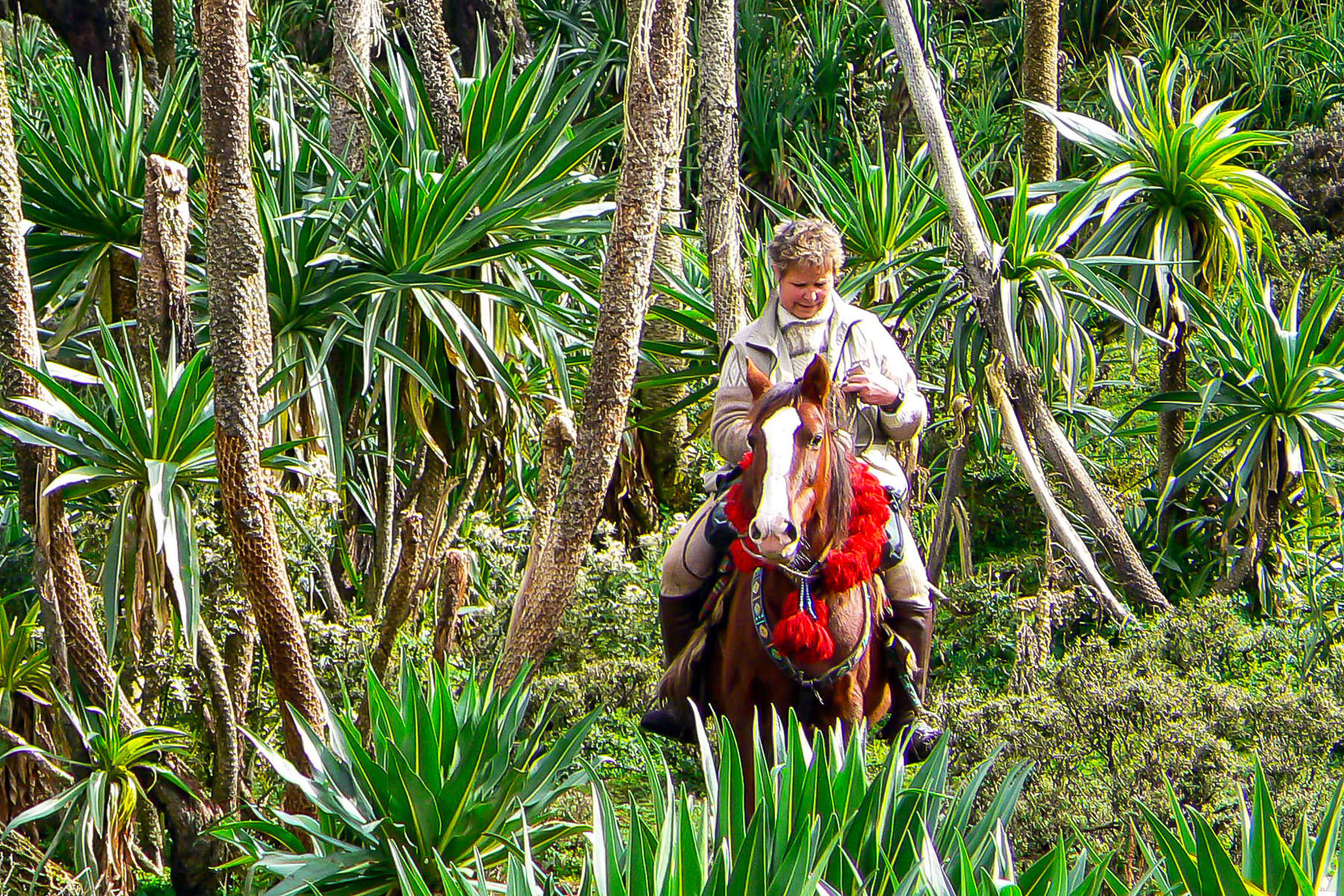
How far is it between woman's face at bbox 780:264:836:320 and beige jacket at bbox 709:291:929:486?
0.26 feet

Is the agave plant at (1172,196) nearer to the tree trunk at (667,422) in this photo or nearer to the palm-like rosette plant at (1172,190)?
the palm-like rosette plant at (1172,190)

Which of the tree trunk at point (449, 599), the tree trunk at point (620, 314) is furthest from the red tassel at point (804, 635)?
the tree trunk at point (449, 599)

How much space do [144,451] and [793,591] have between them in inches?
92.9

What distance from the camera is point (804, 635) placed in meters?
3.86

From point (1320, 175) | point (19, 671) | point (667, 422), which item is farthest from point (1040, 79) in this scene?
point (19, 671)

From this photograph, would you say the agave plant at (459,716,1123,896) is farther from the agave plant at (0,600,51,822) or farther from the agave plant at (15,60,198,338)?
the agave plant at (15,60,198,338)

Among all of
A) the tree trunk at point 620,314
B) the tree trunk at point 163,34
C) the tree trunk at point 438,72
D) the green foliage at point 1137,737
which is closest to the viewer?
the tree trunk at point 620,314

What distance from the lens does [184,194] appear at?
4676 millimetres

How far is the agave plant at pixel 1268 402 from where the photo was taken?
22.6ft

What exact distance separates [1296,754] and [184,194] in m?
4.55

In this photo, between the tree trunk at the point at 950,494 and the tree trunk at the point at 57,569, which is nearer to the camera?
the tree trunk at the point at 57,569

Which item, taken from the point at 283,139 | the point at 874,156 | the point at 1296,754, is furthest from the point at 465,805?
the point at 874,156

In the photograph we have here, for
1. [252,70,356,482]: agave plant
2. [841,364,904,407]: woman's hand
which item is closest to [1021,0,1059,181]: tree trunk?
[252,70,356,482]: agave plant

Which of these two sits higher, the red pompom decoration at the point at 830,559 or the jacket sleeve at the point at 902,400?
the jacket sleeve at the point at 902,400
